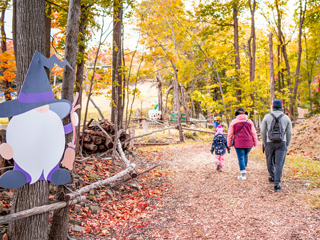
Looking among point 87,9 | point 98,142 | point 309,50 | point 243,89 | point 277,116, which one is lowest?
point 98,142

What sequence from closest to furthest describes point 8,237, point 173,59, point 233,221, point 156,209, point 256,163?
point 8,237
point 233,221
point 156,209
point 256,163
point 173,59

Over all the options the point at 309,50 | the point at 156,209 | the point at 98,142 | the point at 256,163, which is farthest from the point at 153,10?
the point at 309,50

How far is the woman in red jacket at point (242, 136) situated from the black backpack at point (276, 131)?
91 centimetres

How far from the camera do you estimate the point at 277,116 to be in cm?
539

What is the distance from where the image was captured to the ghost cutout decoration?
10.0 feet

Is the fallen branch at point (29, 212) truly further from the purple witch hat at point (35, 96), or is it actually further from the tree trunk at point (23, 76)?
the purple witch hat at point (35, 96)

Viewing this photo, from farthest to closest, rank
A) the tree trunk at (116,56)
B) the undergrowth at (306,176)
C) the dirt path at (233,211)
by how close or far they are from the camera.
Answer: the tree trunk at (116,56), the undergrowth at (306,176), the dirt path at (233,211)

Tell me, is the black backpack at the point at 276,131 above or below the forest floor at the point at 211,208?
above

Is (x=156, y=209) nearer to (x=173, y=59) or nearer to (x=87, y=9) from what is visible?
(x=87, y=9)

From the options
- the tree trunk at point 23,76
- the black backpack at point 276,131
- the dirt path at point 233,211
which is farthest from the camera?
the black backpack at point 276,131

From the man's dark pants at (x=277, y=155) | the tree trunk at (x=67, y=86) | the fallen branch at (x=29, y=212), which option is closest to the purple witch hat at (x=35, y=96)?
the tree trunk at (x=67, y=86)

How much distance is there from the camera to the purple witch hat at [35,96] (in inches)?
121

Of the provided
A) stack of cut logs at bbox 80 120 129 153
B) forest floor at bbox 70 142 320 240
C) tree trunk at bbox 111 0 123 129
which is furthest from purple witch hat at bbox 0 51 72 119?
stack of cut logs at bbox 80 120 129 153

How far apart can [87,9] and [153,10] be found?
27.8 feet
